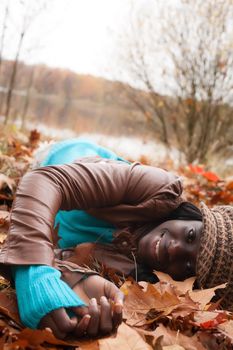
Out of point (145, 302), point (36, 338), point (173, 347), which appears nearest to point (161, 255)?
point (145, 302)

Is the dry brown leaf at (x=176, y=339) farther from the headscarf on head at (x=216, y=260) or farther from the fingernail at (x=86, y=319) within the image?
the headscarf on head at (x=216, y=260)

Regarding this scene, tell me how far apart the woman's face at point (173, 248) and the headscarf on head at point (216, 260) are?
46 mm

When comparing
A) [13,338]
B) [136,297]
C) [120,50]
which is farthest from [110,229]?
[120,50]

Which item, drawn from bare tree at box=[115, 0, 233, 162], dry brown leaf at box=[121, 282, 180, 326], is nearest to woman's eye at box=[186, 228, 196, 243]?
dry brown leaf at box=[121, 282, 180, 326]

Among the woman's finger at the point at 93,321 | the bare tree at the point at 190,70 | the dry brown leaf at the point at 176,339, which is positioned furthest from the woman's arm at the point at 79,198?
the bare tree at the point at 190,70

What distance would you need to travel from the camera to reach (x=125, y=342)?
124 cm

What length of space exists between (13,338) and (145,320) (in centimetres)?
45

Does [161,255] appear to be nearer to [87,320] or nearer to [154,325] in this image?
[154,325]

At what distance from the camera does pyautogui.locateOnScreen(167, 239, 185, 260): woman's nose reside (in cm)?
196

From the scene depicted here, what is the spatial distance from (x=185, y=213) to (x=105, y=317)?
995 mm

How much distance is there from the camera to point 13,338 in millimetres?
1232

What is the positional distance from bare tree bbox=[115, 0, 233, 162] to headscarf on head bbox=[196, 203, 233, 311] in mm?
4979

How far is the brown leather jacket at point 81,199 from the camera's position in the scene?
1493 mm

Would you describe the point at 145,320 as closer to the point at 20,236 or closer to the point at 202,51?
the point at 20,236
